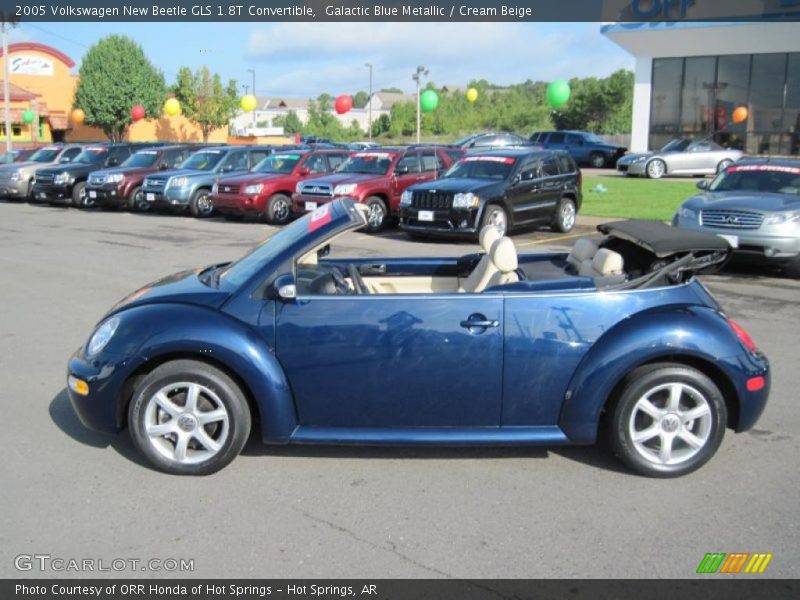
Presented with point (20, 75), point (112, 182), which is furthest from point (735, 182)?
point (20, 75)

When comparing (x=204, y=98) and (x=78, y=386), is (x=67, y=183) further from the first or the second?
(x=204, y=98)

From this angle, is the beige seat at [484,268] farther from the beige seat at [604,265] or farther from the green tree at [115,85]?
the green tree at [115,85]

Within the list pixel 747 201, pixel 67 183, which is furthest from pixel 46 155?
pixel 747 201

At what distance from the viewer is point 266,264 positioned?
4559mm

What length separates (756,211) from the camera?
11.0 metres

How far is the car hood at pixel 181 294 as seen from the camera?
14.9 feet

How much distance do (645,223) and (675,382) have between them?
5.20 ft

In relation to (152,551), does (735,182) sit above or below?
above

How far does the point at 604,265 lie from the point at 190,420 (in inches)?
110

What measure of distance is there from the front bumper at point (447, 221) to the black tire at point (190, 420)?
10.3 meters

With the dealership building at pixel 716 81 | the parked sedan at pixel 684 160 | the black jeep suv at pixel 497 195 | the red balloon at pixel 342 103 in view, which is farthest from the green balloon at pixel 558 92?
the black jeep suv at pixel 497 195

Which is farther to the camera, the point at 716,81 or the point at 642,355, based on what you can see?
the point at 716,81

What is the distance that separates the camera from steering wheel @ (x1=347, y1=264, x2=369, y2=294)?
514 centimetres

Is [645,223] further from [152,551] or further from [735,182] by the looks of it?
[735,182]
